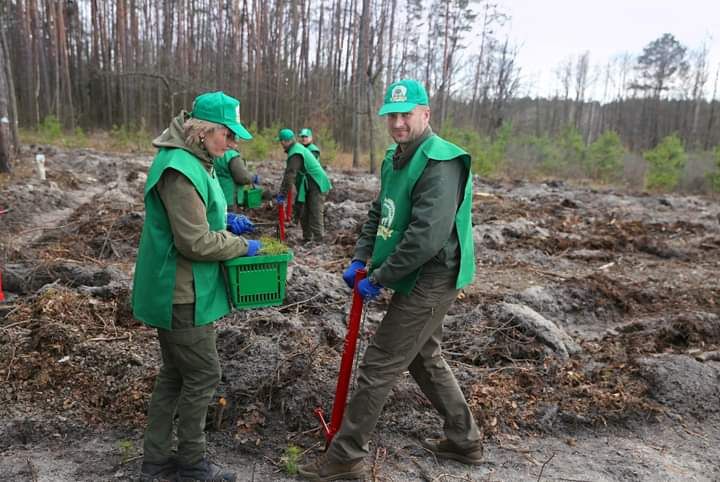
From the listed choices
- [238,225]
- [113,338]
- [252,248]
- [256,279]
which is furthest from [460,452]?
[113,338]

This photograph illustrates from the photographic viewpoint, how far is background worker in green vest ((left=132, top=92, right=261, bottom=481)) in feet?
7.97

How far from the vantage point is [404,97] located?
8.94 ft

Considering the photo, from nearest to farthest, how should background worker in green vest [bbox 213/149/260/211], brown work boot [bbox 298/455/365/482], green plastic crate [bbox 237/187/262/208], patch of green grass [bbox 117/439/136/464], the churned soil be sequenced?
brown work boot [bbox 298/455/365/482], patch of green grass [bbox 117/439/136/464], the churned soil, background worker in green vest [bbox 213/149/260/211], green plastic crate [bbox 237/187/262/208]

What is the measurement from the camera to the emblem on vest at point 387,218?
283 centimetres

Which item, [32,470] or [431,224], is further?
[32,470]

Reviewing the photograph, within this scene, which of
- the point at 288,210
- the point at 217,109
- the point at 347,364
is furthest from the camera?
the point at 288,210

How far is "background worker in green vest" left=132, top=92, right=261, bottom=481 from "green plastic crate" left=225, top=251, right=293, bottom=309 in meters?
0.06

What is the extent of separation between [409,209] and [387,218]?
14 cm

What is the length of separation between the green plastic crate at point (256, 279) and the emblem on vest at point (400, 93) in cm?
95

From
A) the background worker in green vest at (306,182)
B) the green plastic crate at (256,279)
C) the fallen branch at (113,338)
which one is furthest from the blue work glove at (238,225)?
the background worker in green vest at (306,182)

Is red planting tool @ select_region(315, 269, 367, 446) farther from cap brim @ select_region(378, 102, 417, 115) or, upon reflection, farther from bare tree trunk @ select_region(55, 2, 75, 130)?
bare tree trunk @ select_region(55, 2, 75, 130)

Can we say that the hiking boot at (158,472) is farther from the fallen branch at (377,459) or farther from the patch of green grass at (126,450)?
the fallen branch at (377,459)

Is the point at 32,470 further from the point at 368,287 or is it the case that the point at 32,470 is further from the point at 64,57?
the point at 64,57

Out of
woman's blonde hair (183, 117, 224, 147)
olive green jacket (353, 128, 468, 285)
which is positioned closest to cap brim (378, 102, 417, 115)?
olive green jacket (353, 128, 468, 285)
